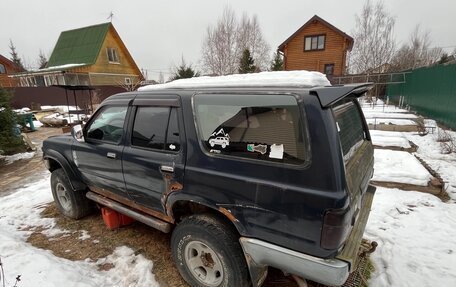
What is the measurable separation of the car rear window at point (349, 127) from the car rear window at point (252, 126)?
382 millimetres

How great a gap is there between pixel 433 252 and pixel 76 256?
14.0 ft

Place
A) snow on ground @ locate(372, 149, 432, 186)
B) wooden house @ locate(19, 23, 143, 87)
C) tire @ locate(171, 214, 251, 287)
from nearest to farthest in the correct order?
tire @ locate(171, 214, 251, 287)
snow on ground @ locate(372, 149, 432, 186)
wooden house @ locate(19, 23, 143, 87)

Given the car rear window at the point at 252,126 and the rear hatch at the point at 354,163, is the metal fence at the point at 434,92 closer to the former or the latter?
the rear hatch at the point at 354,163

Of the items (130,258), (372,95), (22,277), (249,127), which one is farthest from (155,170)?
(372,95)

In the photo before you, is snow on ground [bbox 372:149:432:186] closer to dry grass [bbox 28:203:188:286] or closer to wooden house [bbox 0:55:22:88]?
dry grass [bbox 28:203:188:286]

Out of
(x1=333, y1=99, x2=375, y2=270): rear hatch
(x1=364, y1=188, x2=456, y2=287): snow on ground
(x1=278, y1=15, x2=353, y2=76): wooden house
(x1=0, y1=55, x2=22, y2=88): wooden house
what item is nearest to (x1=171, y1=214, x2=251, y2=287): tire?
(x1=333, y1=99, x2=375, y2=270): rear hatch

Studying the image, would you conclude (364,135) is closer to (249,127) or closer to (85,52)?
(249,127)

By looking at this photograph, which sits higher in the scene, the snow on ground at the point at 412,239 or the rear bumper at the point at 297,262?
→ the rear bumper at the point at 297,262

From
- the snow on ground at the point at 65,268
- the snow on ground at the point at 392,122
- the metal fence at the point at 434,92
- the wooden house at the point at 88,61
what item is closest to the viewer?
the snow on ground at the point at 65,268

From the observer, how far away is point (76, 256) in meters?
3.14

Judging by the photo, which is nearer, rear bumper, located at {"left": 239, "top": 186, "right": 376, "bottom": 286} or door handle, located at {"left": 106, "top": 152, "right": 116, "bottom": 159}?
rear bumper, located at {"left": 239, "top": 186, "right": 376, "bottom": 286}

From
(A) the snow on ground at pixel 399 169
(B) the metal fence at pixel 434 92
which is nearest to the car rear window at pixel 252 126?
(A) the snow on ground at pixel 399 169

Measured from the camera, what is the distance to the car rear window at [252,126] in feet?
5.86

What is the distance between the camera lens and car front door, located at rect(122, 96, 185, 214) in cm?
235
